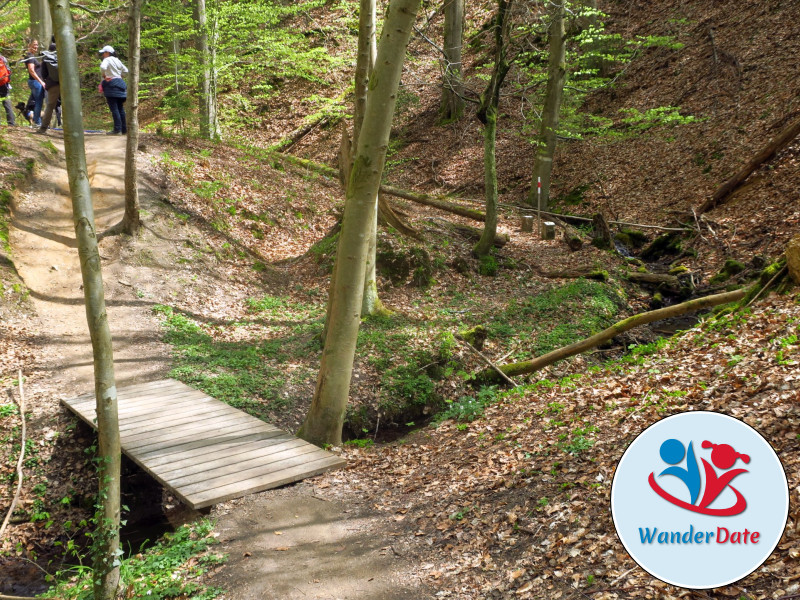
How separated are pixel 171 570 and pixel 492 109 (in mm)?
11008

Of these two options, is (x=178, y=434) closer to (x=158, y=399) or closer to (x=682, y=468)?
(x=158, y=399)

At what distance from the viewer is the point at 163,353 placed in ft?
31.1

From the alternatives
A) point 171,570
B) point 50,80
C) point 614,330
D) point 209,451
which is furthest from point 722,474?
point 50,80

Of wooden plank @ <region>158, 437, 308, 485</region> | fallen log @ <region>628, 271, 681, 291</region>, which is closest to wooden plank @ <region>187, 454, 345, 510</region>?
wooden plank @ <region>158, 437, 308, 485</region>

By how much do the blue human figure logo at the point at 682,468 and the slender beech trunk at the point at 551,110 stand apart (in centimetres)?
1315

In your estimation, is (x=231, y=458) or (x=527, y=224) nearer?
(x=231, y=458)

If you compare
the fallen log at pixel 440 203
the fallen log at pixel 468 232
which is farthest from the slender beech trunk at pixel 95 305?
the fallen log at pixel 440 203

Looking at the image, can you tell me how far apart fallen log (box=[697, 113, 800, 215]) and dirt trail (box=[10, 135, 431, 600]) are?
38.6 ft

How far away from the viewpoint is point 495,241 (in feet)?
47.8

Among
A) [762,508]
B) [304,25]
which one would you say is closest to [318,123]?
[304,25]

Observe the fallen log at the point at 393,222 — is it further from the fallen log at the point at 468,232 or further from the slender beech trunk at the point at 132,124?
the slender beech trunk at the point at 132,124

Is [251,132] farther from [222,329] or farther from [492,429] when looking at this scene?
[492,429]

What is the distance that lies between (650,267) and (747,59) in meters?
8.16

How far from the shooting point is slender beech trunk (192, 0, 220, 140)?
17156 millimetres
